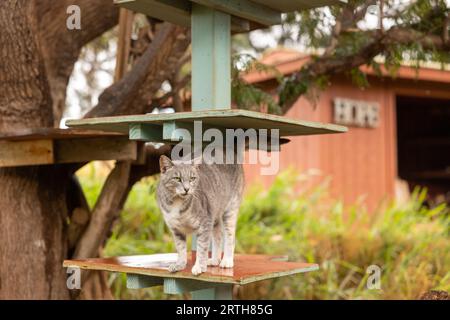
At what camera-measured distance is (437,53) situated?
5.02 m

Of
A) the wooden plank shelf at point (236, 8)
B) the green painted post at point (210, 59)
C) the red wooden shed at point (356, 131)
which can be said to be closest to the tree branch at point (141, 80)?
the wooden plank shelf at point (236, 8)

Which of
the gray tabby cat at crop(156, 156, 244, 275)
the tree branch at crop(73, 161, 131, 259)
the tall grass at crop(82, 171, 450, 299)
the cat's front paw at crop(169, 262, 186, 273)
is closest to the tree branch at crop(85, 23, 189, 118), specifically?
the tree branch at crop(73, 161, 131, 259)

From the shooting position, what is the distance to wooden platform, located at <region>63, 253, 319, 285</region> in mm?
3098

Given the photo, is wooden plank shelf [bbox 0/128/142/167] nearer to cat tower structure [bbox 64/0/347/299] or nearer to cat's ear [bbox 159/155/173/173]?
cat tower structure [bbox 64/0/347/299]

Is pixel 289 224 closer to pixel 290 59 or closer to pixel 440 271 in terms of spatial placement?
pixel 440 271

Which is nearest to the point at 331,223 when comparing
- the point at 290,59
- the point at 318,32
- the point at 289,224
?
the point at 289,224

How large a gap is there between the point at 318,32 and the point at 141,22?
1471 mm

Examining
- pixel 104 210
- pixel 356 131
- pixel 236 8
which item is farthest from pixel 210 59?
pixel 356 131

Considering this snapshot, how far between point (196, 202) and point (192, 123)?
15.3 inches

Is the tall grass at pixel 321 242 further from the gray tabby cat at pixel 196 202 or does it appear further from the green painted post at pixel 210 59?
the green painted post at pixel 210 59

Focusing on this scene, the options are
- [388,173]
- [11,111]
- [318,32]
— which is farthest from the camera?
[388,173]

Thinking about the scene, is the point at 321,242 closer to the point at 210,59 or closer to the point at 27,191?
the point at 27,191

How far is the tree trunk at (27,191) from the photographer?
439 cm
